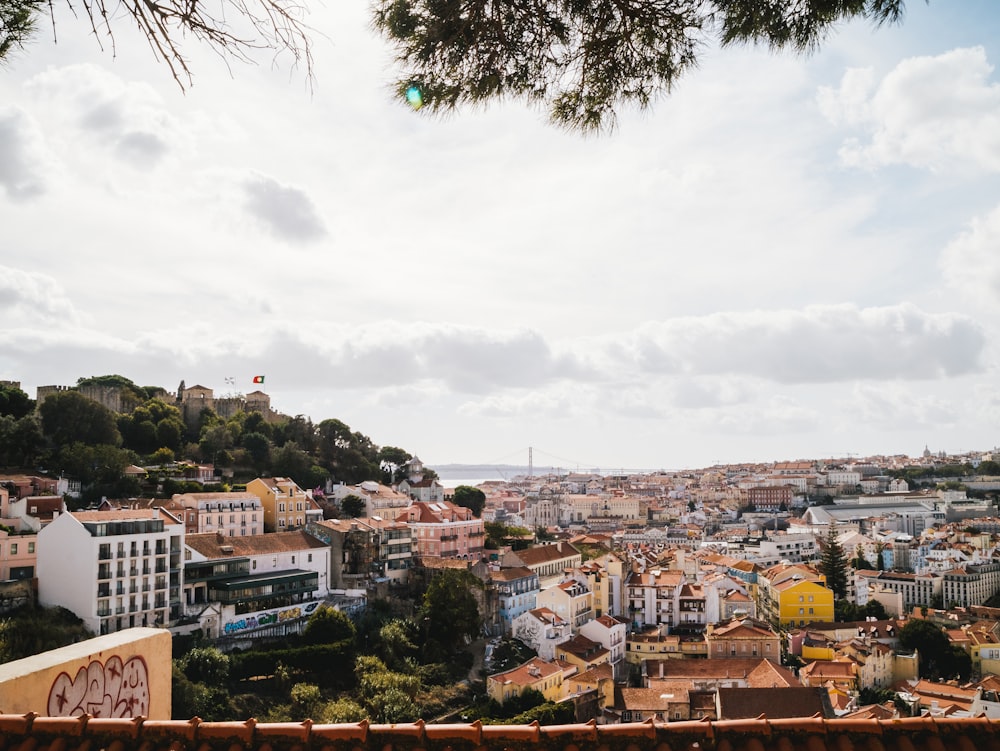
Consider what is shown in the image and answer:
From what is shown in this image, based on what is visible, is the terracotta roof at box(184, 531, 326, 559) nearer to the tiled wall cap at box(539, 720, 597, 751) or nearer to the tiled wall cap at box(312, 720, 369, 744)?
the tiled wall cap at box(312, 720, 369, 744)

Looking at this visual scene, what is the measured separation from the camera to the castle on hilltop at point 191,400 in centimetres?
4712

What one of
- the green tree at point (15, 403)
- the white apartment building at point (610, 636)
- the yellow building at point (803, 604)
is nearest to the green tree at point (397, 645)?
the white apartment building at point (610, 636)

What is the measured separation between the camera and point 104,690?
174 inches

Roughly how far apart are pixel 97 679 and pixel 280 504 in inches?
1261

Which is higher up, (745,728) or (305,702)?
(745,728)

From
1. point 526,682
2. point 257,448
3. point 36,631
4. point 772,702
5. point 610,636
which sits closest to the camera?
point 36,631

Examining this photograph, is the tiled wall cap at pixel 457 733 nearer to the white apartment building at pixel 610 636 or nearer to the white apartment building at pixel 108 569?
the white apartment building at pixel 108 569

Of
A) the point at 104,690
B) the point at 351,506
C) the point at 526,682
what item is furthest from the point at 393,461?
the point at 104,690

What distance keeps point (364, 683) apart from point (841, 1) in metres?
22.3

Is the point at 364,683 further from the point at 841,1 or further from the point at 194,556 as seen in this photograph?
the point at 841,1

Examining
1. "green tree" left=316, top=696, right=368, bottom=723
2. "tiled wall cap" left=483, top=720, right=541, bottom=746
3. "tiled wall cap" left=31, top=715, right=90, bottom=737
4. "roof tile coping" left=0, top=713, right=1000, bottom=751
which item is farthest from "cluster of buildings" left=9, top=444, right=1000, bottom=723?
"tiled wall cap" left=31, top=715, right=90, bottom=737

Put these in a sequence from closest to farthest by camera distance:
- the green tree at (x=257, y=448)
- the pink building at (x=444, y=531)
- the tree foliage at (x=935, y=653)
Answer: the tree foliage at (x=935, y=653)
the pink building at (x=444, y=531)
the green tree at (x=257, y=448)

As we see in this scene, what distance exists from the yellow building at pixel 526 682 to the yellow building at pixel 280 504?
43.1 feet

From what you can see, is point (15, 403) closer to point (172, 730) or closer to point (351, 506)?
point (351, 506)
